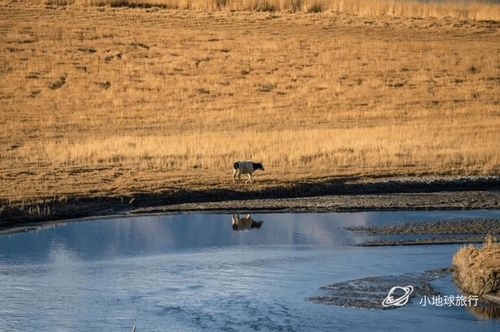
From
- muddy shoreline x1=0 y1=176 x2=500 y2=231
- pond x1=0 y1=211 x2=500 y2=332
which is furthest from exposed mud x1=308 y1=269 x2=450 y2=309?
muddy shoreline x1=0 y1=176 x2=500 y2=231

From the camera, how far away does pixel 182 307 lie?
15.3 meters

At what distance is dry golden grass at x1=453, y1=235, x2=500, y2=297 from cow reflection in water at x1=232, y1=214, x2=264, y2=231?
6.04 m

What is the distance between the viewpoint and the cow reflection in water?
2175cm

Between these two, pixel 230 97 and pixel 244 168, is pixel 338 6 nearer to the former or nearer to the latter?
pixel 230 97

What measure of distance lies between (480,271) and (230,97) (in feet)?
98.6

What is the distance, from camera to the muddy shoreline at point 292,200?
74.9 ft

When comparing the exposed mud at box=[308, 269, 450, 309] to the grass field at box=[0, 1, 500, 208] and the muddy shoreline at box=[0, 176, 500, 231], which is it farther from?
the grass field at box=[0, 1, 500, 208]

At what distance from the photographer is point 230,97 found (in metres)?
45.3

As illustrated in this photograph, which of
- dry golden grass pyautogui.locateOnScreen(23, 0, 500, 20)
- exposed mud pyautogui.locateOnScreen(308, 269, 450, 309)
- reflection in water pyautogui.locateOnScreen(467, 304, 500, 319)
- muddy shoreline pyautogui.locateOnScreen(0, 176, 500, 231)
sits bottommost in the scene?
reflection in water pyautogui.locateOnScreen(467, 304, 500, 319)

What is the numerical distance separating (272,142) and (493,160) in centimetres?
707

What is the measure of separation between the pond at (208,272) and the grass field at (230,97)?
3412mm

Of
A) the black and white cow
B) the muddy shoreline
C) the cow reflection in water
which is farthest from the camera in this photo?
the black and white cow

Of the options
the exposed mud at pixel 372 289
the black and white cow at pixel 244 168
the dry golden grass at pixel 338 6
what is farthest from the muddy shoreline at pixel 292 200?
the dry golden grass at pixel 338 6

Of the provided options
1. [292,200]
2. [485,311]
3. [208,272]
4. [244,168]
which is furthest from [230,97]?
[485,311]
